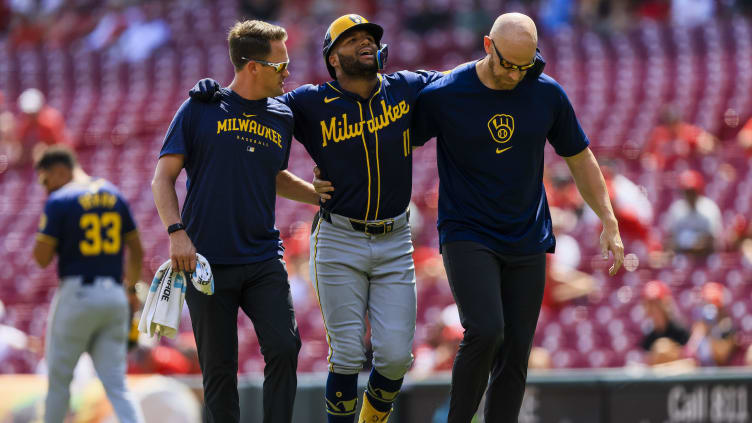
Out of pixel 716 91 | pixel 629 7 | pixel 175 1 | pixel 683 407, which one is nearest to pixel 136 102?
pixel 175 1

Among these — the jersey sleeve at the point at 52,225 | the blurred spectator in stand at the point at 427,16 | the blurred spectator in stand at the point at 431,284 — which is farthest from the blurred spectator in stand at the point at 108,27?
the jersey sleeve at the point at 52,225

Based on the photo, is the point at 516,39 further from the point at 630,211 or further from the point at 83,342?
the point at 630,211

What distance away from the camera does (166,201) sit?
16.4ft

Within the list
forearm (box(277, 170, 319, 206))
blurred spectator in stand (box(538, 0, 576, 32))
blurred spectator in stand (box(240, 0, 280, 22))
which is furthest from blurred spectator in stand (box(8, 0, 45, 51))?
forearm (box(277, 170, 319, 206))

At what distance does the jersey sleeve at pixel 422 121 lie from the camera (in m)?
5.40

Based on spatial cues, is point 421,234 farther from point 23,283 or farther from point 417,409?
point 23,283

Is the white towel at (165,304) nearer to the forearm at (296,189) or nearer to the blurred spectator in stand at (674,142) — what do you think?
the forearm at (296,189)

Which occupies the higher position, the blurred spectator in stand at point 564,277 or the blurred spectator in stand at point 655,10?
the blurred spectator in stand at point 655,10

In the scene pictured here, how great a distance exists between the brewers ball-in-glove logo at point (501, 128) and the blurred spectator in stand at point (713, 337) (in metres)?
4.29

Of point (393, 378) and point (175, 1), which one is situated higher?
point (175, 1)

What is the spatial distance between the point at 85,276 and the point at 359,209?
2.37 metres

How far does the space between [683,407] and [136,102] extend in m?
11.5

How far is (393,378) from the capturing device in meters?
5.36

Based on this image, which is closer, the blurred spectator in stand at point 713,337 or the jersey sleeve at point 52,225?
the jersey sleeve at point 52,225
